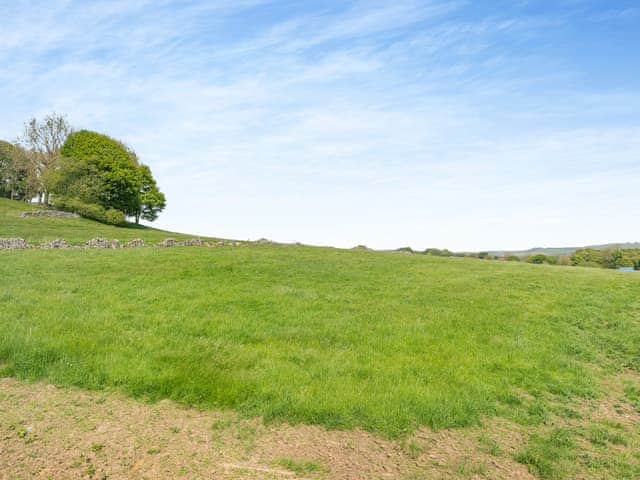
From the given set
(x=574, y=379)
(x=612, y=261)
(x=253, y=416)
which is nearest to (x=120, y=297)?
(x=253, y=416)

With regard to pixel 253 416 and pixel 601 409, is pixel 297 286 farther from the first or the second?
pixel 601 409

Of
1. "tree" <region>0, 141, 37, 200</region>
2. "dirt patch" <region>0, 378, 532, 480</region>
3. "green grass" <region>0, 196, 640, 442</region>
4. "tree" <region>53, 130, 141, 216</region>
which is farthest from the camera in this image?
"tree" <region>0, 141, 37, 200</region>

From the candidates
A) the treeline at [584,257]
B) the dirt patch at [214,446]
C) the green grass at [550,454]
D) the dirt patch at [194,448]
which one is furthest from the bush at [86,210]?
the green grass at [550,454]

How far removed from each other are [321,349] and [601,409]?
539 cm

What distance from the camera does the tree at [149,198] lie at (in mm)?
59125

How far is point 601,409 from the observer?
7.46 m

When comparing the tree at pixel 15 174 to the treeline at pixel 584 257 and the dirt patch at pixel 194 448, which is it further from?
the dirt patch at pixel 194 448

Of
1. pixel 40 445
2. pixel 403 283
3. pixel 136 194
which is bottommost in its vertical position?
pixel 40 445

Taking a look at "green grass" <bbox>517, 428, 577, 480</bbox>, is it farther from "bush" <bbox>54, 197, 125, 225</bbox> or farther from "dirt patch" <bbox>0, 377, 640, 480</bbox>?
"bush" <bbox>54, 197, 125, 225</bbox>

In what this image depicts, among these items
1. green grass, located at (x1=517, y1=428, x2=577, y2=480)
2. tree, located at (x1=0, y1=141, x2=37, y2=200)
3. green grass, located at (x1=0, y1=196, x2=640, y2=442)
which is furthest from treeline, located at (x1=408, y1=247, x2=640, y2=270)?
tree, located at (x1=0, y1=141, x2=37, y2=200)

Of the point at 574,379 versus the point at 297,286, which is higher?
the point at 297,286

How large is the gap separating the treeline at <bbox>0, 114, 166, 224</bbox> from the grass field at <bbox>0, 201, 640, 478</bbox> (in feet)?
112

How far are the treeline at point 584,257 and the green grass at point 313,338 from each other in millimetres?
19928

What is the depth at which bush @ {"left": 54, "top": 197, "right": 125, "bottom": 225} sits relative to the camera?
43.4m
